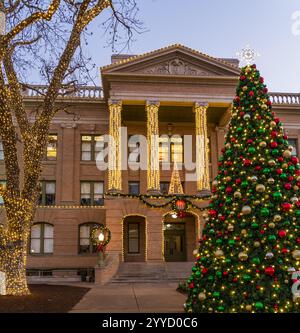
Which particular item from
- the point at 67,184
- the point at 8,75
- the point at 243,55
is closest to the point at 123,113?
the point at 67,184

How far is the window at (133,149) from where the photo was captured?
34312mm

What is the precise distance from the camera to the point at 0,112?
51.2ft

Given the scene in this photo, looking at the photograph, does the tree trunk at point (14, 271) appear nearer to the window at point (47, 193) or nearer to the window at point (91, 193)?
the window at point (91, 193)

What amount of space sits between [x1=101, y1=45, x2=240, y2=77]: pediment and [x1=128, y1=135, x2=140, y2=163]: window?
564 cm

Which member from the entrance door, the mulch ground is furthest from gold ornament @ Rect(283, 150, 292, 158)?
the entrance door

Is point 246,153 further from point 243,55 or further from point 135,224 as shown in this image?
point 135,224

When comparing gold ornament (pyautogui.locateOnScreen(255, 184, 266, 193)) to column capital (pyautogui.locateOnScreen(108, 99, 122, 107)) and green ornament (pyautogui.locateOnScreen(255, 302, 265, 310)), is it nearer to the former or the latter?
green ornament (pyautogui.locateOnScreen(255, 302, 265, 310))

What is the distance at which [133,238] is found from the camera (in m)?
32.7

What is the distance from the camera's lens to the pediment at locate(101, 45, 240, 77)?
31300 mm

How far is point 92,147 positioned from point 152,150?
645 centimetres

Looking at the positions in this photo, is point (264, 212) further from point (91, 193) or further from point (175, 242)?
point (91, 193)

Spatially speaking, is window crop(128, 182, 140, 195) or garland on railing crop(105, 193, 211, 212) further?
window crop(128, 182, 140, 195)
